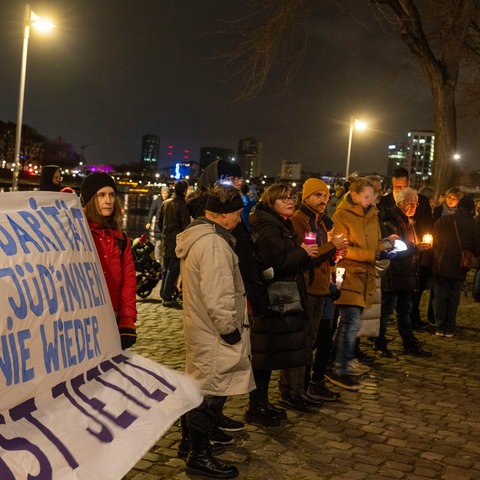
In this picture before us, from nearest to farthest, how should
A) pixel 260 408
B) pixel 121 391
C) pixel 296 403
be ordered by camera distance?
pixel 121 391, pixel 260 408, pixel 296 403

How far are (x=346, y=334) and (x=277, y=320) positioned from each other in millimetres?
1636

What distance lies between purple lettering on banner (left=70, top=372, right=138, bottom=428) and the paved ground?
1.68 m

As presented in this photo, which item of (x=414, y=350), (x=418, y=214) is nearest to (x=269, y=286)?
(x=414, y=350)

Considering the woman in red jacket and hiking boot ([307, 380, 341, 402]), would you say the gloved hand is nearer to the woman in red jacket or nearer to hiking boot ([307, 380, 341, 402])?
hiking boot ([307, 380, 341, 402])

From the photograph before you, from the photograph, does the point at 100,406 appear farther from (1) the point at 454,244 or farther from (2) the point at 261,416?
(1) the point at 454,244

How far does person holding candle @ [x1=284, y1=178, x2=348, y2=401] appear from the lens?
6.12 meters

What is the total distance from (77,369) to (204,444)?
2.00 m

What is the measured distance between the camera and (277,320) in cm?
557

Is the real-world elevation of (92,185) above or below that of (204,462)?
above

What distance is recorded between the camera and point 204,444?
15.1 feet

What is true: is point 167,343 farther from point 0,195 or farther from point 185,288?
point 0,195

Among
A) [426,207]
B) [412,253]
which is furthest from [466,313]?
[412,253]

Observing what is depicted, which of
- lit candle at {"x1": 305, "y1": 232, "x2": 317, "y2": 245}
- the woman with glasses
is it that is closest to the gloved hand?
lit candle at {"x1": 305, "y1": 232, "x2": 317, "y2": 245}

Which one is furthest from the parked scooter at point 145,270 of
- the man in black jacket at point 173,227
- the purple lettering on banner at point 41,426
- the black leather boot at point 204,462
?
the purple lettering on banner at point 41,426
